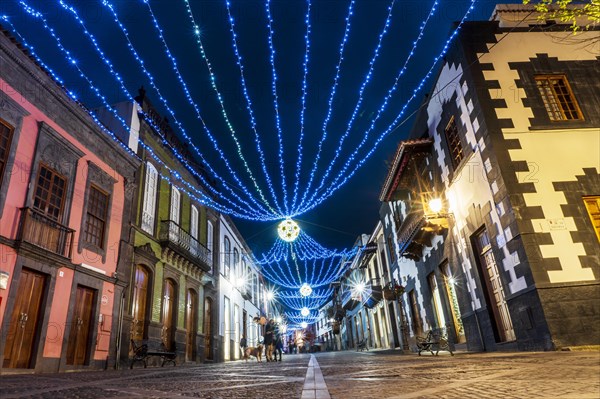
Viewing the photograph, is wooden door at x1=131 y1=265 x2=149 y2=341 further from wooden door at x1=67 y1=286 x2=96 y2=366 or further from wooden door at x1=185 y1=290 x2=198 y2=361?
wooden door at x1=185 y1=290 x2=198 y2=361

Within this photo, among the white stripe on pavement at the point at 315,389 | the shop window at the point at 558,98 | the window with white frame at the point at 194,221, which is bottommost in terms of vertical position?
the white stripe on pavement at the point at 315,389

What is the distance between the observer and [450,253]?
11578mm

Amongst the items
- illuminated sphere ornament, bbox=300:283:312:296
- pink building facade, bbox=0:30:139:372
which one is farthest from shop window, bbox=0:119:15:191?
illuminated sphere ornament, bbox=300:283:312:296

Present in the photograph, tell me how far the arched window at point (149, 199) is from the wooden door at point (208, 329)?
6657 mm

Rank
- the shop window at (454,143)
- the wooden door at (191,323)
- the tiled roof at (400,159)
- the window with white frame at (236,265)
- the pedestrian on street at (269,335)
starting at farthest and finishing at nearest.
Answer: the window with white frame at (236,265) < the wooden door at (191,323) < the pedestrian on street at (269,335) < the tiled roof at (400,159) < the shop window at (454,143)

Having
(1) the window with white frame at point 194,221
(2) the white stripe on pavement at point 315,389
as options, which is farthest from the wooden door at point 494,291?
(1) the window with white frame at point 194,221

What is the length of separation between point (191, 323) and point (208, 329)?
2.17 m

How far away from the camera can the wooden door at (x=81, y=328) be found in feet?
33.8

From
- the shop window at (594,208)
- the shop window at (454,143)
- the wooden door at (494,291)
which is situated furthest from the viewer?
the shop window at (454,143)

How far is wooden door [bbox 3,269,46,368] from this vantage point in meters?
8.45

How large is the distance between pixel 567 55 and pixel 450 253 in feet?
20.3

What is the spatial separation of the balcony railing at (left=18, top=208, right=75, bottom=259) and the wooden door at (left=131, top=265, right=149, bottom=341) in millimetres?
3392

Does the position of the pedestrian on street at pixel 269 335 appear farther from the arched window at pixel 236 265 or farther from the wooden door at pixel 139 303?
the arched window at pixel 236 265

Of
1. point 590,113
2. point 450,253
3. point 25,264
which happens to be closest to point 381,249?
point 450,253
